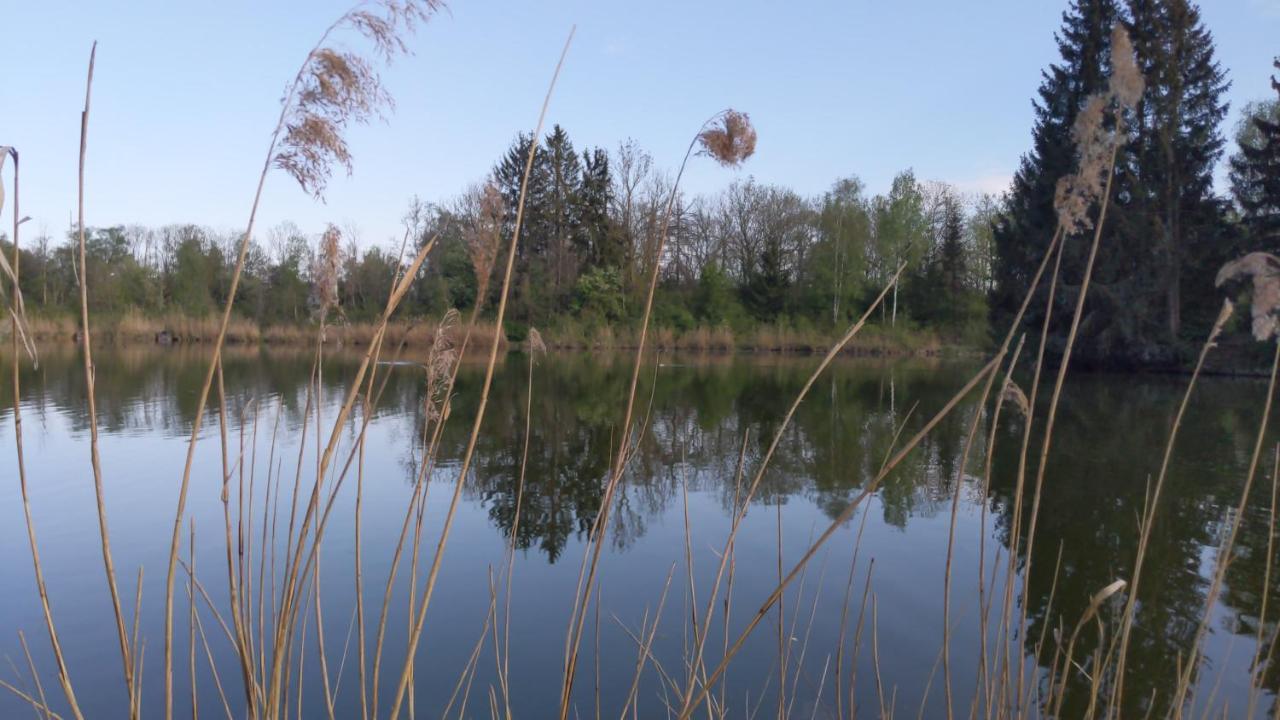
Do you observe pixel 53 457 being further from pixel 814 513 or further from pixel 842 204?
pixel 842 204

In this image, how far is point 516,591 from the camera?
4750 millimetres

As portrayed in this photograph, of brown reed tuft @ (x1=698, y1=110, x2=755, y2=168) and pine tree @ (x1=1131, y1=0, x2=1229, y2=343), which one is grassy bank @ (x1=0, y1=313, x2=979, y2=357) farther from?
brown reed tuft @ (x1=698, y1=110, x2=755, y2=168)

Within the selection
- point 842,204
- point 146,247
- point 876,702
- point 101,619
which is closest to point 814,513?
point 876,702

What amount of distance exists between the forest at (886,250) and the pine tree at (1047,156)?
7 centimetres

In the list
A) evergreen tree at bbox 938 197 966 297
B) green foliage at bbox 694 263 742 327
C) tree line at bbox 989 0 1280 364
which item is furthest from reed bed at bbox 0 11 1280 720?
evergreen tree at bbox 938 197 966 297

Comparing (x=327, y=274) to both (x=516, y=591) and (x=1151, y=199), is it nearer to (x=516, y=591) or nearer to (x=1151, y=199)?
(x=516, y=591)

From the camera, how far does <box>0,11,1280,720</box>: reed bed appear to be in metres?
1.14

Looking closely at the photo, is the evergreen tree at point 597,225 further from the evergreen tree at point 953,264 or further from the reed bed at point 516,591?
the reed bed at point 516,591

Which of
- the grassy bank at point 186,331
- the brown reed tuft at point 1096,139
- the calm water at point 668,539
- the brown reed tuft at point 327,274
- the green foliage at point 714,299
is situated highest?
the green foliage at point 714,299

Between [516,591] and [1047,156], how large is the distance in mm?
21420

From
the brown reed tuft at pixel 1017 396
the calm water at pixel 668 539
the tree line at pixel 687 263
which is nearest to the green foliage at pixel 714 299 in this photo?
the tree line at pixel 687 263

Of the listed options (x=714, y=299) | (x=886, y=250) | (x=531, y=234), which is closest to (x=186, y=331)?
(x=531, y=234)

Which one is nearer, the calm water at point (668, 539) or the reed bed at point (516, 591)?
the reed bed at point (516, 591)

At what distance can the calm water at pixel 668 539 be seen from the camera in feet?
12.1
